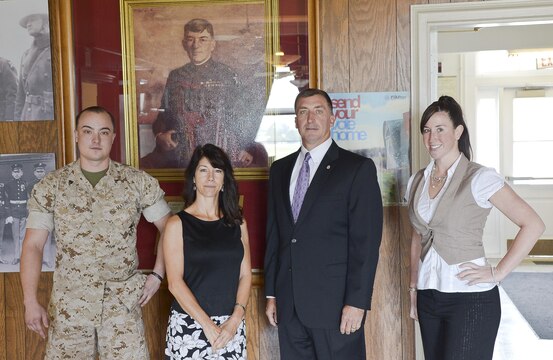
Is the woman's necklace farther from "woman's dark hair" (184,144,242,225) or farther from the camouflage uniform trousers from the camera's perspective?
the camouflage uniform trousers

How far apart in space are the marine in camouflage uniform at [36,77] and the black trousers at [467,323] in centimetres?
229

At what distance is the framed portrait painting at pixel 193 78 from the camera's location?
10.1ft

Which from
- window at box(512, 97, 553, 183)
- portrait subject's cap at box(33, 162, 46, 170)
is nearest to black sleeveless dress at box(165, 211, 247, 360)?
portrait subject's cap at box(33, 162, 46, 170)

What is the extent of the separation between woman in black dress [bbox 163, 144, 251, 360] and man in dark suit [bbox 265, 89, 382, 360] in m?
0.21

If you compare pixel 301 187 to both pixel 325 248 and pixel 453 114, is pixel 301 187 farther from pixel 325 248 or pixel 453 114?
pixel 453 114

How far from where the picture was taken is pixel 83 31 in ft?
10.4

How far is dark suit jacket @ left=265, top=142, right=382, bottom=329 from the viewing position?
2.35 m

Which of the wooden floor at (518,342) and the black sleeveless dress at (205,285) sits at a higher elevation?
the black sleeveless dress at (205,285)

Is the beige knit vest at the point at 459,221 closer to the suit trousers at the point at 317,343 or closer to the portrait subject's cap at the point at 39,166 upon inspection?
the suit trousers at the point at 317,343

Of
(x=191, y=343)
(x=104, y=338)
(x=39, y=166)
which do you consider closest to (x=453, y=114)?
(x=191, y=343)

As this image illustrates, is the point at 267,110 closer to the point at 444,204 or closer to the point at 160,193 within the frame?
the point at 160,193

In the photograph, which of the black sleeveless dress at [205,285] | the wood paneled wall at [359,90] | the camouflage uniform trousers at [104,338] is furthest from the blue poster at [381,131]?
the camouflage uniform trousers at [104,338]

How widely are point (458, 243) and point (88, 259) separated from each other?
1544 millimetres

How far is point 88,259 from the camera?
2.46 m
